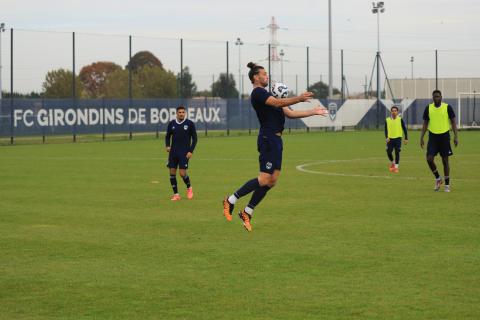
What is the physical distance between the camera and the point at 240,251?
11.5 m

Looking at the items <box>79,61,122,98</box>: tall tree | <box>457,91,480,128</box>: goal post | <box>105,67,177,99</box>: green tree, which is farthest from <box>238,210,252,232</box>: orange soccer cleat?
<box>79,61,122,98</box>: tall tree

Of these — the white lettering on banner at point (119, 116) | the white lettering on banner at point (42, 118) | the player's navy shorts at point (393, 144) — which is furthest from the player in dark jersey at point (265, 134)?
the white lettering on banner at point (119, 116)

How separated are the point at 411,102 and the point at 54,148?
111 ft

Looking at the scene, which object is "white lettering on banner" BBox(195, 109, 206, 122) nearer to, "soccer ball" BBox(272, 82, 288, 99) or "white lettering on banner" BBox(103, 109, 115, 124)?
"white lettering on banner" BBox(103, 109, 115, 124)

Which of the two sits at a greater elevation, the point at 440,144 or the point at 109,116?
the point at 109,116

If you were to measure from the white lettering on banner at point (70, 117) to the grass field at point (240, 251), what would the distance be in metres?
26.8

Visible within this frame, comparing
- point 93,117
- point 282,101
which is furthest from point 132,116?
point 282,101

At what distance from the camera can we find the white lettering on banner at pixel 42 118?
4812 centimetres

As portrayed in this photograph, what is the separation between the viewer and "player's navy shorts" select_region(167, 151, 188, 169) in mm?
19000

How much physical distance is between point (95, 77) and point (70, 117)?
53.9 m

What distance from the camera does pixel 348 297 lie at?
871 centimetres

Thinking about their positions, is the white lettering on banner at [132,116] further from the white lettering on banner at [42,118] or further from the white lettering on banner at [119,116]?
the white lettering on banner at [42,118]

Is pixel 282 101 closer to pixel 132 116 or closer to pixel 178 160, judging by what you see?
pixel 178 160

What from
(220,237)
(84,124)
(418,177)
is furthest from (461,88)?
(220,237)
